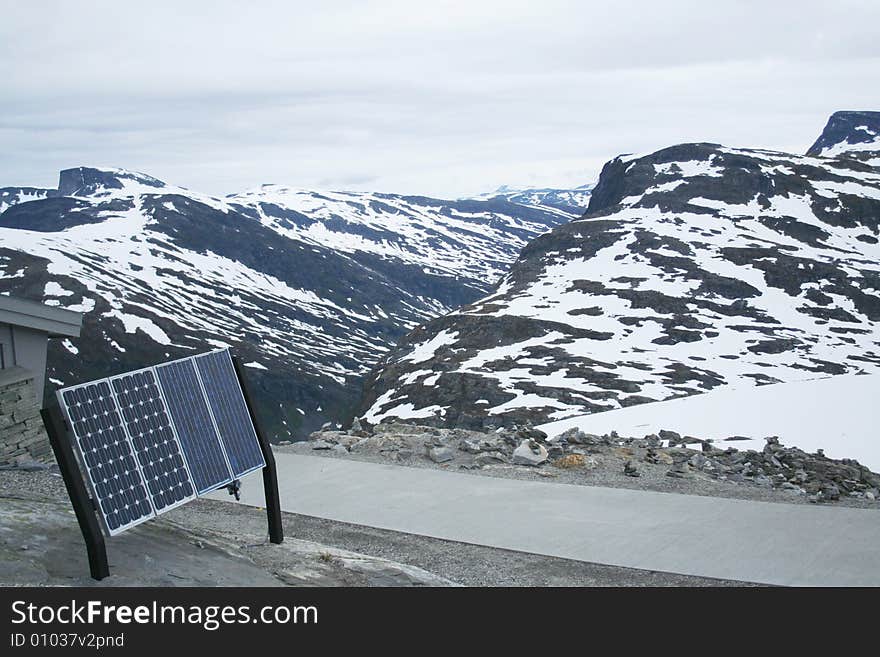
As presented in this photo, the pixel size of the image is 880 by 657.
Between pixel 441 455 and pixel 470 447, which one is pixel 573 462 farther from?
pixel 441 455

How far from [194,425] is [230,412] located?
648 millimetres

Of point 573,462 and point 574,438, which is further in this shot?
point 574,438

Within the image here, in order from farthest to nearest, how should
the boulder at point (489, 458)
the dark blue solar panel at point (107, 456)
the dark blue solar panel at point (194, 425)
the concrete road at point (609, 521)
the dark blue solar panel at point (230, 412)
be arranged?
the boulder at point (489, 458) → the concrete road at point (609, 521) → the dark blue solar panel at point (230, 412) → the dark blue solar panel at point (194, 425) → the dark blue solar panel at point (107, 456)

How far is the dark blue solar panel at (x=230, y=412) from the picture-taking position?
9.52 meters

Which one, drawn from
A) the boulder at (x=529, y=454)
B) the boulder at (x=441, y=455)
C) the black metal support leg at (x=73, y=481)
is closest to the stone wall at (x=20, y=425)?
the boulder at (x=441, y=455)

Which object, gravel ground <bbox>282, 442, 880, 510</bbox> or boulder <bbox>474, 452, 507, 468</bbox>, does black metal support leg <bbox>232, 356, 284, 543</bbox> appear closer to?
gravel ground <bbox>282, 442, 880, 510</bbox>

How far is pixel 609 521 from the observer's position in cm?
1221

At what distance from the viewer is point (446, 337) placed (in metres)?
118

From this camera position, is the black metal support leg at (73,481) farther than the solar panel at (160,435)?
No

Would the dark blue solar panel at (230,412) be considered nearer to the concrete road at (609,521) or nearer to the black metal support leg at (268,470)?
the black metal support leg at (268,470)

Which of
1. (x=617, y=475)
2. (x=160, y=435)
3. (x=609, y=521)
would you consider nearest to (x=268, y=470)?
(x=160, y=435)

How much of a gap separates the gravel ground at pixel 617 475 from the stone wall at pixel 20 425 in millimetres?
4390
